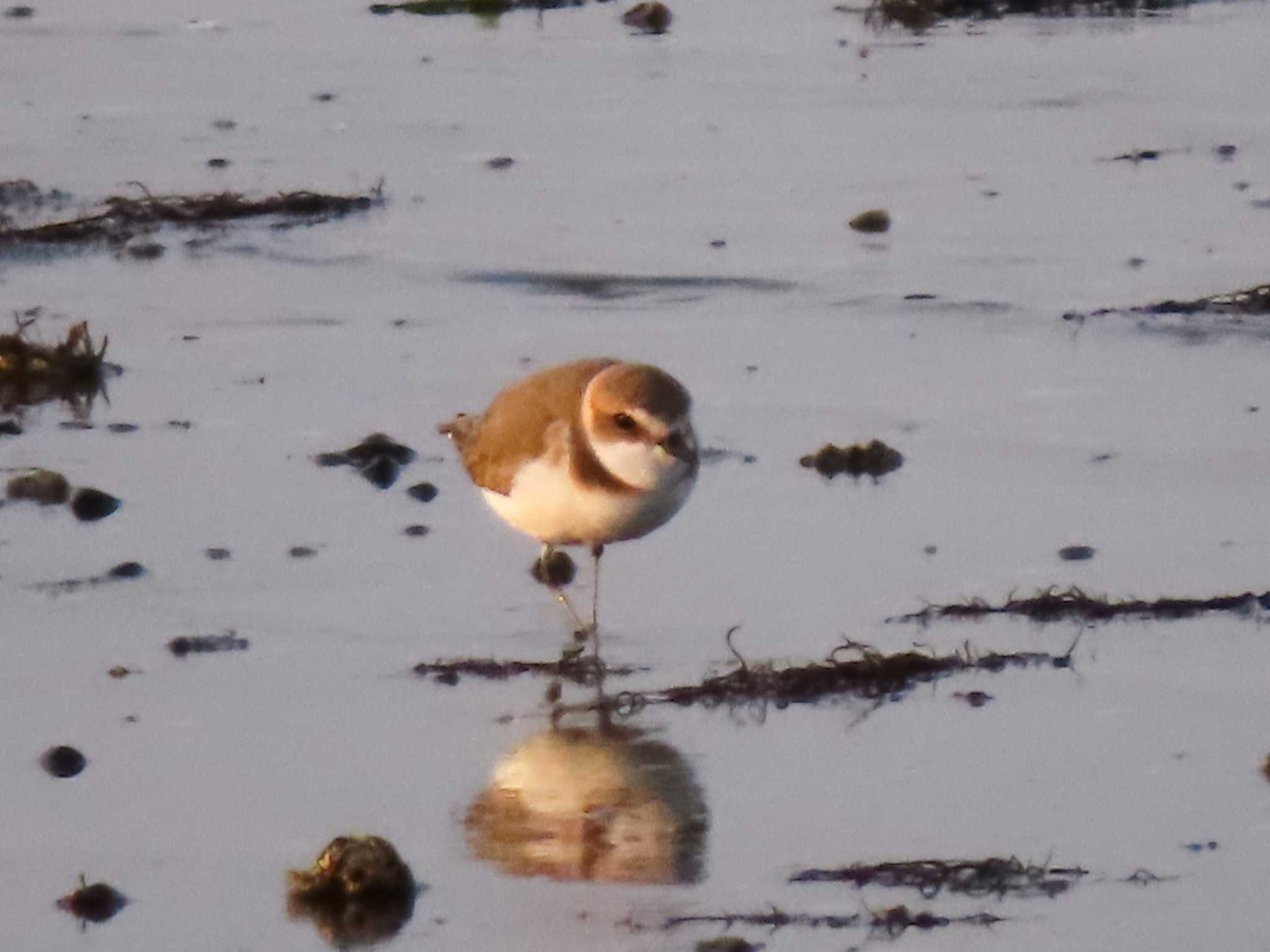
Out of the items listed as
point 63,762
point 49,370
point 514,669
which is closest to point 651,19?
point 49,370

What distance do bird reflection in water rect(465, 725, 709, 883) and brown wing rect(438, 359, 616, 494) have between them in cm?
112

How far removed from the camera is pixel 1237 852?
17.9ft

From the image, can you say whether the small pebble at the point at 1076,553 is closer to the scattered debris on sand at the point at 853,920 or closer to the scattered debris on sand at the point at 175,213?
the scattered debris on sand at the point at 853,920

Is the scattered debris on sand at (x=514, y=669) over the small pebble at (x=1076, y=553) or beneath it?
beneath

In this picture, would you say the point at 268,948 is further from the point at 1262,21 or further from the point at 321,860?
the point at 1262,21

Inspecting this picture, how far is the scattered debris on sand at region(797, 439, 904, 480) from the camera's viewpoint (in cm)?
828

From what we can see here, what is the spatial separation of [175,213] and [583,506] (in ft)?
15.7

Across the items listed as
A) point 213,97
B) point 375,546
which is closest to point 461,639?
point 375,546

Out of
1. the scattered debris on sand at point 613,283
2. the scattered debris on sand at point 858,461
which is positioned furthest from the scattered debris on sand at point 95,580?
the scattered debris on sand at point 613,283

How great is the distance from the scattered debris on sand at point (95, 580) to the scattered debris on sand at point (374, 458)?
42.1 inches

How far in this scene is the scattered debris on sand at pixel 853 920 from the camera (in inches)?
202

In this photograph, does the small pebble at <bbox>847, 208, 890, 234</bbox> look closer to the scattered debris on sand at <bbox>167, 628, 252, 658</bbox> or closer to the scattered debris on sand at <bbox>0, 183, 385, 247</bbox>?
the scattered debris on sand at <bbox>0, 183, 385, 247</bbox>

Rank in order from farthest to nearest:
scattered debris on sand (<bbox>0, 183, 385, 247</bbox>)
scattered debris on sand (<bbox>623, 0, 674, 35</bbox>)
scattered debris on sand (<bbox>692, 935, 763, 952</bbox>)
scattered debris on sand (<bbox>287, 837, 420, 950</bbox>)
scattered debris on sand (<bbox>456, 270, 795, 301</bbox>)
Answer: scattered debris on sand (<bbox>623, 0, 674, 35</bbox>) < scattered debris on sand (<bbox>0, 183, 385, 247</bbox>) < scattered debris on sand (<bbox>456, 270, 795, 301</bbox>) < scattered debris on sand (<bbox>287, 837, 420, 950</bbox>) < scattered debris on sand (<bbox>692, 935, 763, 952</bbox>)

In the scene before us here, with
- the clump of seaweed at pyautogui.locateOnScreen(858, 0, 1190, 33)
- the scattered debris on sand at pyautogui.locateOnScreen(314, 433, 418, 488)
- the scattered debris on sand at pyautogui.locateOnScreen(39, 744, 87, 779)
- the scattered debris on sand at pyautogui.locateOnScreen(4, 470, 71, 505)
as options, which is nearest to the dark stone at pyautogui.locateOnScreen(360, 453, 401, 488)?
the scattered debris on sand at pyautogui.locateOnScreen(314, 433, 418, 488)
